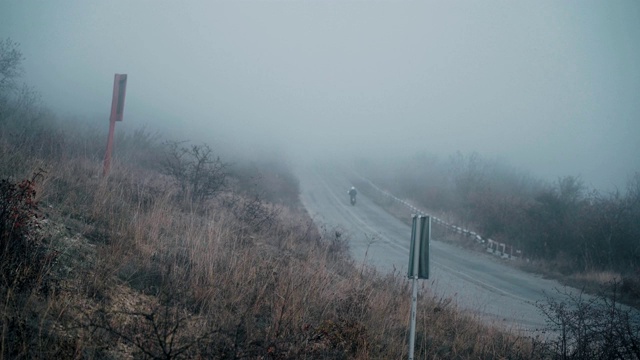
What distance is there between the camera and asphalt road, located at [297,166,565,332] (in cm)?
1109

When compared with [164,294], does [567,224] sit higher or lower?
higher

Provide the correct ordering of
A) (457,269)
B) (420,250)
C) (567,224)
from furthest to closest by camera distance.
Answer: (567,224)
(457,269)
(420,250)

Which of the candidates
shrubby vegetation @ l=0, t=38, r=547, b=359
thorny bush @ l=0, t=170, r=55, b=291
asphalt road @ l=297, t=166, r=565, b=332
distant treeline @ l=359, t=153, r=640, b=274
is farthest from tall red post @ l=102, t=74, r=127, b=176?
distant treeline @ l=359, t=153, r=640, b=274

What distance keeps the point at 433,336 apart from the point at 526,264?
624 inches

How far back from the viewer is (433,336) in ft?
20.5

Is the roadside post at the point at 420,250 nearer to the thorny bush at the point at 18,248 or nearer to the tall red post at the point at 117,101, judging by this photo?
the thorny bush at the point at 18,248

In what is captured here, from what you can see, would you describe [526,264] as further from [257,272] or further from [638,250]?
[257,272]

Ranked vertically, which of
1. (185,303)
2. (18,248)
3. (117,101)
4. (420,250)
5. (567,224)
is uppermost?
(117,101)

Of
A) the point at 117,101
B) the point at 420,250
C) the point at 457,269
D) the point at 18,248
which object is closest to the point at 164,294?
the point at 18,248

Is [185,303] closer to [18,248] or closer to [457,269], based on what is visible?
[18,248]

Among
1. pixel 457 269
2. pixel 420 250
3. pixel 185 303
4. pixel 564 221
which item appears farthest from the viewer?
pixel 564 221

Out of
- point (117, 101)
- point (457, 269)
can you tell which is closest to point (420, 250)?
point (117, 101)

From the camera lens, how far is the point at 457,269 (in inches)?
688

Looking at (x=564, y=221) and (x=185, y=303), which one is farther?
(x=564, y=221)
